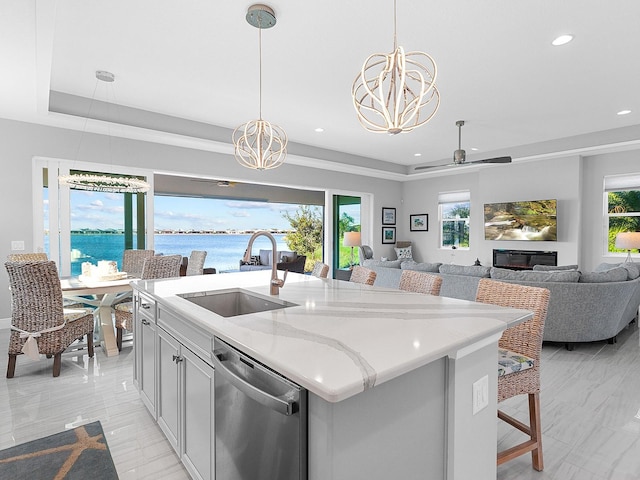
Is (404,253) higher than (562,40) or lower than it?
lower

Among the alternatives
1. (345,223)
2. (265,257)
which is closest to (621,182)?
(345,223)

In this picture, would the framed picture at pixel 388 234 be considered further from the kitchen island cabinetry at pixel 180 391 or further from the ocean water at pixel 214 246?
the kitchen island cabinetry at pixel 180 391

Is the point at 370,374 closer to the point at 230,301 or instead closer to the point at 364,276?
the point at 230,301

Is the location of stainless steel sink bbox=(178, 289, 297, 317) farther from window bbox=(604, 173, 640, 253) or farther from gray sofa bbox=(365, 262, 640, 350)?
window bbox=(604, 173, 640, 253)

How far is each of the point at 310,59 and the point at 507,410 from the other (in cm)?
340

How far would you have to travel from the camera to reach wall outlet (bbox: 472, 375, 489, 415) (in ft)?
4.53

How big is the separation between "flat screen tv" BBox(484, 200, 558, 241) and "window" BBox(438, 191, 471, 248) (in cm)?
84

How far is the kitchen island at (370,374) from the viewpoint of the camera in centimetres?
98

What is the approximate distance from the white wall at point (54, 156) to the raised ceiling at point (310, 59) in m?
0.22

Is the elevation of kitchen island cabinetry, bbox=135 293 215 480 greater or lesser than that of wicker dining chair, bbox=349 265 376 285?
lesser

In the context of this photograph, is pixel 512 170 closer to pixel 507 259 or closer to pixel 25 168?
pixel 507 259

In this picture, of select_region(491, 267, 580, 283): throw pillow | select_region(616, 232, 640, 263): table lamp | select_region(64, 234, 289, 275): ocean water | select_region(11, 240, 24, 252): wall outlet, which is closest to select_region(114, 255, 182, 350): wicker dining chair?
select_region(11, 240, 24, 252): wall outlet

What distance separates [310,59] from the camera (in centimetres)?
346

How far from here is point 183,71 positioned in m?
3.71
